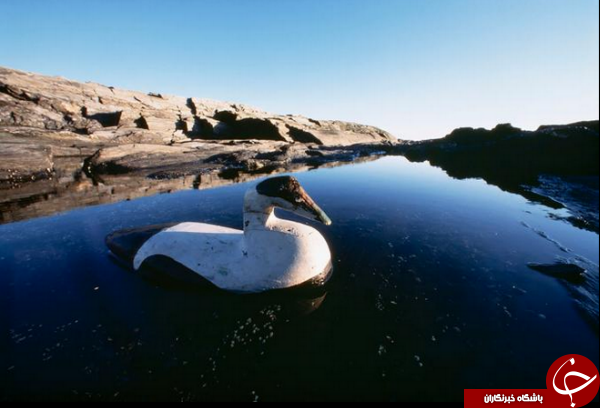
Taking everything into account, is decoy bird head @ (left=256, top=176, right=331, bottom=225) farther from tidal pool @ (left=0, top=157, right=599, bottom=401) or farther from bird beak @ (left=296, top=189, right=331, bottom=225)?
tidal pool @ (left=0, top=157, right=599, bottom=401)

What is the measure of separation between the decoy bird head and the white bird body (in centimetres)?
2

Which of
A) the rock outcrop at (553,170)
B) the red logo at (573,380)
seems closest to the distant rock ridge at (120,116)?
the rock outcrop at (553,170)

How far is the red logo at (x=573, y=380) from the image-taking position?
277 centimetres

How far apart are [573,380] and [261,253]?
4130 millimetres

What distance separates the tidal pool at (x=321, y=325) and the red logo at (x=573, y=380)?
0.33ft

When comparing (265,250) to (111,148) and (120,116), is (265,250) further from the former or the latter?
(120,116)

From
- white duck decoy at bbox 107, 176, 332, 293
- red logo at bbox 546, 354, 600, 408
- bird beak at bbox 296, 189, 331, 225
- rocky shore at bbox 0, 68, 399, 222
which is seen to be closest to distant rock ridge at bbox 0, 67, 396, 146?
rocky shore at bbox 0, 68, 399, 222

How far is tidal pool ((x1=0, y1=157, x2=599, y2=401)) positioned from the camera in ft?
10.2

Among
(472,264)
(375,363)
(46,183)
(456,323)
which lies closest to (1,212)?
(46,183)

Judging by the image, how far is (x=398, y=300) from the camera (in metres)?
4.55

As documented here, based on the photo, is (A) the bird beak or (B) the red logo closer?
(B) the red logo

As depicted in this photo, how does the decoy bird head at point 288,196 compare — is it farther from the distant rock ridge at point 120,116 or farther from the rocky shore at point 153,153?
the distant rock ridge at point 120,116

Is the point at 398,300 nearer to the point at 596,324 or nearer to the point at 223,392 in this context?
the point at 596,324

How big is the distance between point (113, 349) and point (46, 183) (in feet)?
51.4
